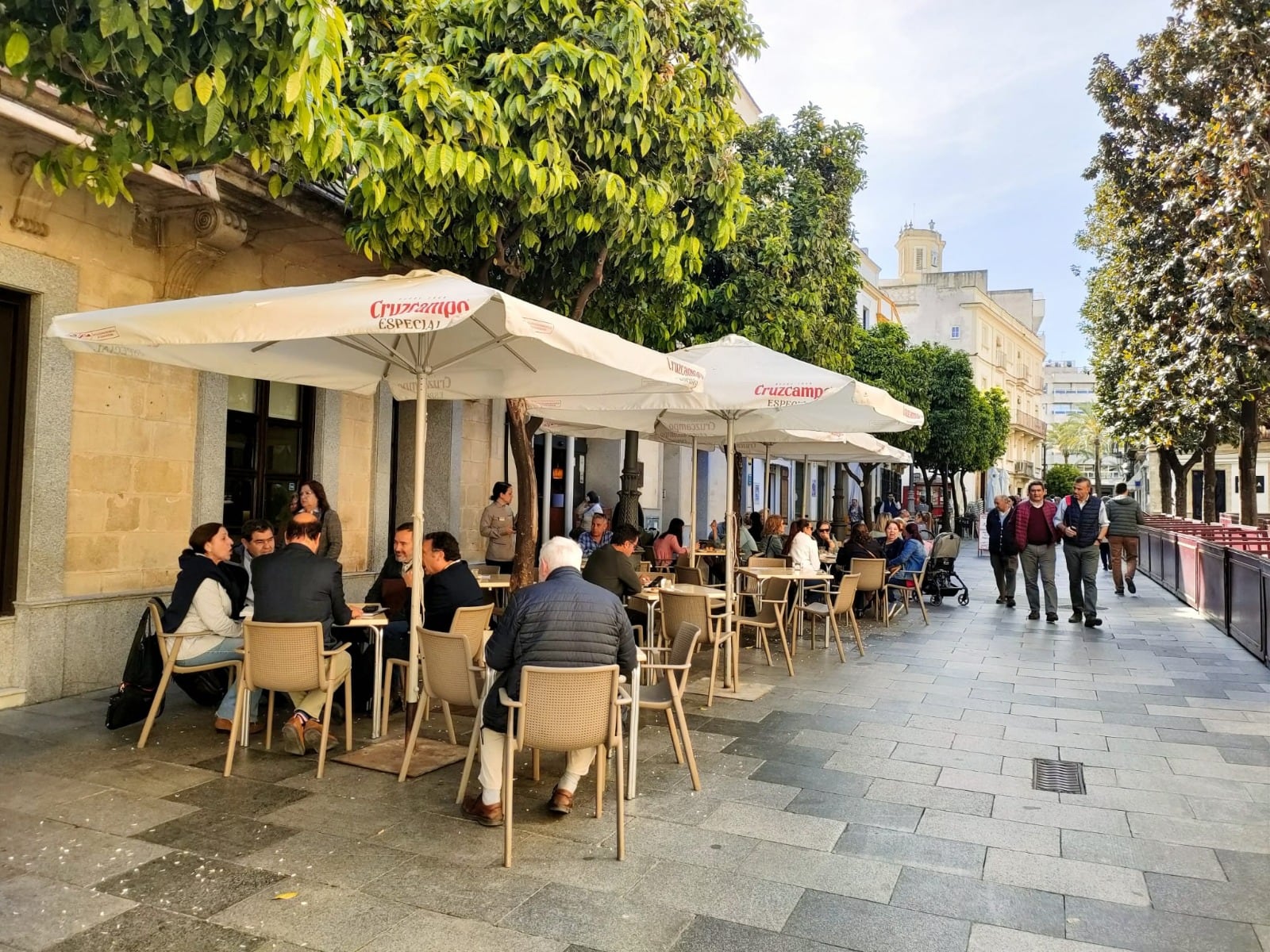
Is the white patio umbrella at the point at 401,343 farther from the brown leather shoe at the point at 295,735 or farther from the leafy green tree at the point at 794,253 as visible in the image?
the leafy green tree at the point at 794,253

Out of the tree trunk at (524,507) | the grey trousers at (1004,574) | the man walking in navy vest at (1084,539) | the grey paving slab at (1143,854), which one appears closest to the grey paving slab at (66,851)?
the grey paving slab at (1143,854)

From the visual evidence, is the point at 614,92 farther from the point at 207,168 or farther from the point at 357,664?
the point at 357,664

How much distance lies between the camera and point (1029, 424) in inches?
2906

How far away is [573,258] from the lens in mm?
8219

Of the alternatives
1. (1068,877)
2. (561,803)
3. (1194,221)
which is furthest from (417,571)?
(1194,221)

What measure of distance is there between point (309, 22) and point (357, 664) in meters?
4.32

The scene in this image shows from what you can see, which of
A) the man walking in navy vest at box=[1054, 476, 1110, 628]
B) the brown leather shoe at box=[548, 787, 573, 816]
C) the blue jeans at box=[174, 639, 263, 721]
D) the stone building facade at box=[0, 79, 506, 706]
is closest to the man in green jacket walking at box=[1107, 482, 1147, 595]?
the man walking in navy vest at box=[1054, 476, 1110, 628]

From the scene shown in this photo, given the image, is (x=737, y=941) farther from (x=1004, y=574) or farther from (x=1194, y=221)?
(x=1194, y=221)

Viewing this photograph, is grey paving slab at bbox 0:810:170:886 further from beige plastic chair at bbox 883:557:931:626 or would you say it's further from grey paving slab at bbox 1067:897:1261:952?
beige plastic chair at bbox 883:557:931:626

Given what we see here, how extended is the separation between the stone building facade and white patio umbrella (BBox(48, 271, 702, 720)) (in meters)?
1.75

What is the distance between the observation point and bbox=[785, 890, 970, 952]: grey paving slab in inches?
125

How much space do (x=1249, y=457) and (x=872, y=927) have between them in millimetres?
17970

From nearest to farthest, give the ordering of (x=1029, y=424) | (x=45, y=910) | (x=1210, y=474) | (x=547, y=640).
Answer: (x=45, y=910) → (x=547, y=640) → (x=1210, y=474) → (x=1029, y=424)

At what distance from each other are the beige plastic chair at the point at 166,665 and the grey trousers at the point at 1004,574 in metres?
12.0
